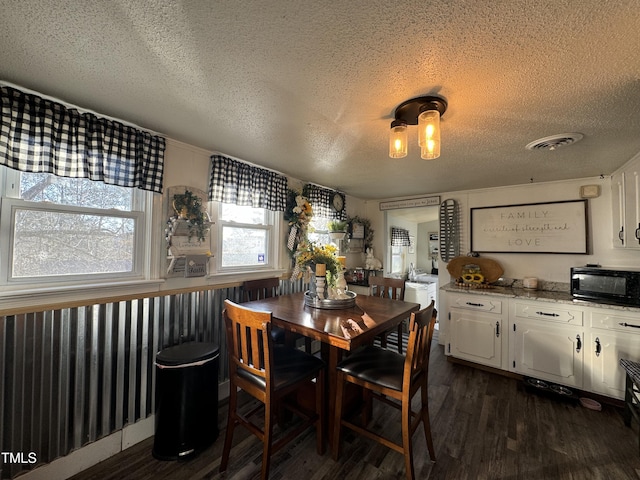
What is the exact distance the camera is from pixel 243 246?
2.62 m

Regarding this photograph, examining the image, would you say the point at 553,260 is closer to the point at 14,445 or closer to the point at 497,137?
the point at 497,137

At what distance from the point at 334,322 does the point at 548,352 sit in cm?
230

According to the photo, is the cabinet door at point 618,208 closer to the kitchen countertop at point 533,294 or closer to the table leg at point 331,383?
the kitchen countertop at point 533,294

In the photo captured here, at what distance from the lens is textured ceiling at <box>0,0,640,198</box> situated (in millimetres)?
876

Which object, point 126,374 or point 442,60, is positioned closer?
point 442,60

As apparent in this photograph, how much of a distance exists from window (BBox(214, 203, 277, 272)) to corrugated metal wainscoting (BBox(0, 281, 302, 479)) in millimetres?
609

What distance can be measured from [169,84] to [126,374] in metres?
1.82

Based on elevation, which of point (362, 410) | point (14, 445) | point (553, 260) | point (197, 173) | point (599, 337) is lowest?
point (362, 410)

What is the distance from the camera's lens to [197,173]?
2.19 metres

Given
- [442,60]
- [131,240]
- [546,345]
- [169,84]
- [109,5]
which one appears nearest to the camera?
[109,5]

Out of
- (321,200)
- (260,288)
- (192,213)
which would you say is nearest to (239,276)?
(260,288)

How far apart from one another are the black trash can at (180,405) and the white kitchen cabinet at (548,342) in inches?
115

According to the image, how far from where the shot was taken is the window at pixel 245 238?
244cm

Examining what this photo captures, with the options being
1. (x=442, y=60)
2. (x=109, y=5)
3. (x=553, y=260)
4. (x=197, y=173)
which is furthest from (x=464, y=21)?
(x=553, y=260)
